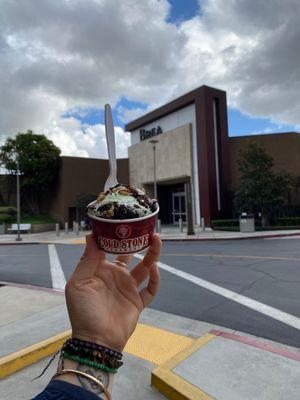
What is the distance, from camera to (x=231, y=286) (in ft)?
24.8

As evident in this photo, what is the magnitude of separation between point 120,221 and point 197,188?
2739 cm

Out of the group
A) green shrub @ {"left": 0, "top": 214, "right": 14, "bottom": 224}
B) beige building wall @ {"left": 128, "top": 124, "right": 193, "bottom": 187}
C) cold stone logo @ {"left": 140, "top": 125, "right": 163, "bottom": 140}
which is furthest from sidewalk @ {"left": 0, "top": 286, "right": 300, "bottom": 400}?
green shrub @ {"left": 0, "top": 214, "right": 14, "bottom": 224}

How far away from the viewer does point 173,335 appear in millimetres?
4766

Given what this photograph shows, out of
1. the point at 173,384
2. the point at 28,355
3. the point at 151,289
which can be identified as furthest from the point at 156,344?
the point at 151,289

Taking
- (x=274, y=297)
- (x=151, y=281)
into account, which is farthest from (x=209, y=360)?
(x=274, y=297)

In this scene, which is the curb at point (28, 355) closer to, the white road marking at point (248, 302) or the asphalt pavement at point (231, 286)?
the asphalt pavement at point (231, 286)

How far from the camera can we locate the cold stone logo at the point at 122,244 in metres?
1.80

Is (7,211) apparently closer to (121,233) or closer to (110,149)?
(110,149)

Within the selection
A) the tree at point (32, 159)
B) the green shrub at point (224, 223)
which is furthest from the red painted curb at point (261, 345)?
the tree at point (32, 159)

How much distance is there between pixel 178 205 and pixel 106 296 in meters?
33.7

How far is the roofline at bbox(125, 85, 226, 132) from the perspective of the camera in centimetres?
2812

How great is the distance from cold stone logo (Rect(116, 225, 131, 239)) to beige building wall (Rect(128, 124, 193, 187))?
27.9 meters

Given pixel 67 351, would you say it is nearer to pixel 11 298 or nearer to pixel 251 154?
pixel 11 298

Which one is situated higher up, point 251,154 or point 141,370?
point 251,154
